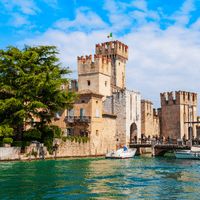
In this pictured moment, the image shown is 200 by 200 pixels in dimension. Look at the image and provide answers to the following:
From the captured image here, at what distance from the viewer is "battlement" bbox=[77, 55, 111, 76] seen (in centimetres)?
4969

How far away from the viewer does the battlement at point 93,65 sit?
163 feet

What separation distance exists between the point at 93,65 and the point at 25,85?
20577mm

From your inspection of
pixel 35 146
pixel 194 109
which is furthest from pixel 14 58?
pixel 194 109

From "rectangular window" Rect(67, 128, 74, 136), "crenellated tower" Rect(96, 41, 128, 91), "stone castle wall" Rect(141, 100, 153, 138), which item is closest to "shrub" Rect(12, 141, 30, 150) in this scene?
"rectangular window" Rect(67, 128, 74, 136)

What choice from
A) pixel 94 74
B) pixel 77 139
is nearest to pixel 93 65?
pixel 94 74

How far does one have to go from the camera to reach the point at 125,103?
158 feet

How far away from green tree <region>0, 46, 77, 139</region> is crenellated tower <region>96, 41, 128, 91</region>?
77.1 feet

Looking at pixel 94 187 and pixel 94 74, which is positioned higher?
pixel 94 74

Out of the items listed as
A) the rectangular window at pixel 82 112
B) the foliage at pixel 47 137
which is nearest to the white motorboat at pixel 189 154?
the rectangular window at pixel 82 112

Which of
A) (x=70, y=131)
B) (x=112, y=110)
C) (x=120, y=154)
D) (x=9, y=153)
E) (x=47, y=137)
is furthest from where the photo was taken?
(x=112, y=110)

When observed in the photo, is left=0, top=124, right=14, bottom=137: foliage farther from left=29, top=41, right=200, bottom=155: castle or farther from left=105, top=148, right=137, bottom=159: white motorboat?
left=105, top=148, right=137, bottom=159: white motorboat

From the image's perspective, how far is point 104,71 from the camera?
1992 inches

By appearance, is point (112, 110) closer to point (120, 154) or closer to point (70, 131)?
point (70, 131)

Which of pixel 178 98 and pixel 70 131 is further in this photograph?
pixel 178 98
